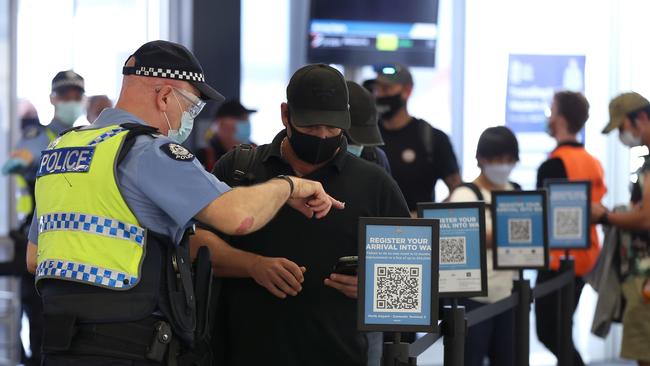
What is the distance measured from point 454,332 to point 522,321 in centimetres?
120

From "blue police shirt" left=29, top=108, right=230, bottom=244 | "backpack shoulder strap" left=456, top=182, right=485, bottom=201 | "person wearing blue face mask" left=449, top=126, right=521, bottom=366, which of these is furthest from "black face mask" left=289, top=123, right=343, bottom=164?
"person wearing blue face mask" left=449, top=126, right=521, bottom=366

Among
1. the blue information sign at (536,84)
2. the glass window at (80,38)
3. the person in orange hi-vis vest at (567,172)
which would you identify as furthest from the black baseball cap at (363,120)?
the blue information sign at (536,84)

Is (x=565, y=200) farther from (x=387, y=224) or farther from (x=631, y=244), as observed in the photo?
(x=387, y=224)

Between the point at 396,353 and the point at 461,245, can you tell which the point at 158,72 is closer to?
the point at 396,353

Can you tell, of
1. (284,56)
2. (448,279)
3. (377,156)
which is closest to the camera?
(448,279)

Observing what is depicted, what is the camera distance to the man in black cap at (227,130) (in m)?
6.81

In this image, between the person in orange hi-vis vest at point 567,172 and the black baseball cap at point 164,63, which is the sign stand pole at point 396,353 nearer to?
the black baseball cap at point 164,63

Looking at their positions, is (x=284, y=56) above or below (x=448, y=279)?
above

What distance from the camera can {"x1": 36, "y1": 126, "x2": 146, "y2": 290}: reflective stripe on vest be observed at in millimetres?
2623

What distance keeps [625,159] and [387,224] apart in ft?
19.4

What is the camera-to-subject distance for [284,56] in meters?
7.89

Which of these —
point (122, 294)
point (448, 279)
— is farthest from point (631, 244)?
point (122, 294)

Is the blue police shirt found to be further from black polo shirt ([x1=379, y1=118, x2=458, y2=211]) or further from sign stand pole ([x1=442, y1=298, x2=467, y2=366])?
black polo shirt ([x1=379, y1=118, x2=458, y2=211])

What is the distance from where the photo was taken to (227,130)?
22.4ft
